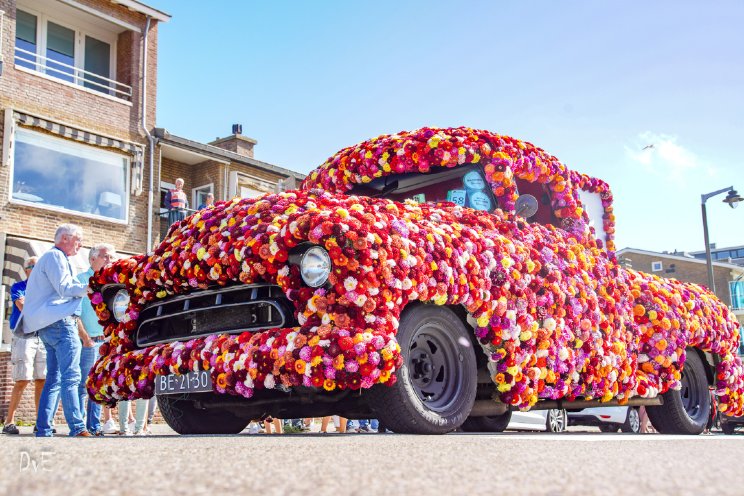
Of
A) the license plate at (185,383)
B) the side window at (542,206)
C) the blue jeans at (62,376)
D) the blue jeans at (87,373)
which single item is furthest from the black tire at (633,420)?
the license plate at (185,383)

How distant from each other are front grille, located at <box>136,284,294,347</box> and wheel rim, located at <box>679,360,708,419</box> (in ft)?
14.3

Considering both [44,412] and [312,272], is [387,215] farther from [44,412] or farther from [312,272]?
[44,412]

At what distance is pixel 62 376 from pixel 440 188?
9.83ft

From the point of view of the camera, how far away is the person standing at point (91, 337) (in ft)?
21.2

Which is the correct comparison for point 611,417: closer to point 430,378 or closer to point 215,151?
point 430,378

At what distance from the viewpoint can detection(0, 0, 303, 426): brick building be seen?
1712 cm

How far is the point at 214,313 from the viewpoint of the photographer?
4.70 meters

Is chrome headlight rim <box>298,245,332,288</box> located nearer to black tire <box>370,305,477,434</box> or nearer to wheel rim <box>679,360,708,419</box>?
black tire <box>370,305,477,434</box>

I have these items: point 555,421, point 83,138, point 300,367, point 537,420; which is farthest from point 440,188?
point 83,138

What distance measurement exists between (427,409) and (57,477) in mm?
2433

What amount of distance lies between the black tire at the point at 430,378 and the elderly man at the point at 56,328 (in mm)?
2550

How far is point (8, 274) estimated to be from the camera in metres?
16.4

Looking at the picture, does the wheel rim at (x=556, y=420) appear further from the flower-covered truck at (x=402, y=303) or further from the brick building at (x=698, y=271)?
the brick building at (x=698, y=271)

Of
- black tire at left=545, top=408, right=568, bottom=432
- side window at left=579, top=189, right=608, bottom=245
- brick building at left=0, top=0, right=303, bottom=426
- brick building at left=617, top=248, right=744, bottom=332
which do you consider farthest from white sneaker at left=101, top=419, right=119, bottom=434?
brick building at left=617, top=248, right=744, bottom=332
